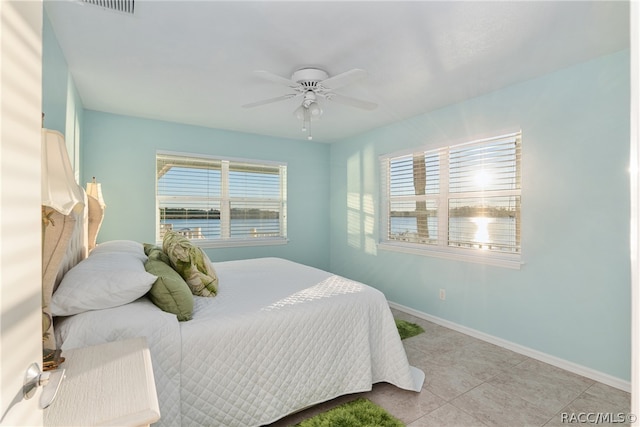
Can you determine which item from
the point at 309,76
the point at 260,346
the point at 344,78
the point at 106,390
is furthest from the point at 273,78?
the point at 106,390

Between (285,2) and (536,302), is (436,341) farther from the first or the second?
(285,2)

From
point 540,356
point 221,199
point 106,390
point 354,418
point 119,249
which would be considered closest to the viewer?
point 106,390

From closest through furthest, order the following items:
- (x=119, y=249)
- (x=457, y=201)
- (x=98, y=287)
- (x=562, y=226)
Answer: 1. (x=98, y=287)
2. (x=119, y=249)
3. (x=562, y=226)
4. (x=457, y=201)

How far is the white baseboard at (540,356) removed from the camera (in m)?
2.33

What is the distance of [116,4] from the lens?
175 cm

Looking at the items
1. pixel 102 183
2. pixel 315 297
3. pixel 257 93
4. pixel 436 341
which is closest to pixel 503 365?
pixel 436 341

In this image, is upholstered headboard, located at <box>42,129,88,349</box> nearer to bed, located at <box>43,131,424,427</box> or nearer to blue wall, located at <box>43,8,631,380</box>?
bed, located at <box>43,131,424,427</box>

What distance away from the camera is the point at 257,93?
308cm

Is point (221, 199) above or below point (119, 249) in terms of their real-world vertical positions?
above

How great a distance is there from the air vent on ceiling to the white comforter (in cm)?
166

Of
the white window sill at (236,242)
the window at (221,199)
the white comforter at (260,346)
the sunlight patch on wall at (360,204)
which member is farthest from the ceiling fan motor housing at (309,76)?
the white window sill at (236,242)

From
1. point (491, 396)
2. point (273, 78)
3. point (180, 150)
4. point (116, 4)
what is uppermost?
point (116, 4)

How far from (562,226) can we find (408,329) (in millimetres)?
1725

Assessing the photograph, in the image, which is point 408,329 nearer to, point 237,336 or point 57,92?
point 237,336
